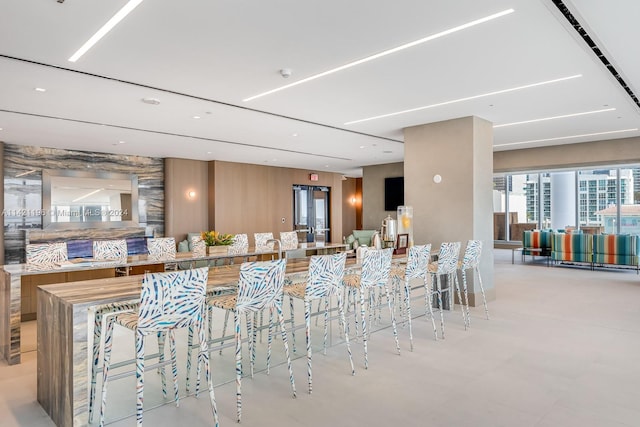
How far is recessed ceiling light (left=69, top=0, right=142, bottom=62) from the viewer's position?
289 cm

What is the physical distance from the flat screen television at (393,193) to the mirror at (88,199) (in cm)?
693

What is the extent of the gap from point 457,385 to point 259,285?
1.79m

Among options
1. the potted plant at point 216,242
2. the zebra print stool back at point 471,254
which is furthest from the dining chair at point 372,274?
the potted plant at point 216,242

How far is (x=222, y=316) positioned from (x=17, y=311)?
7.66 ft

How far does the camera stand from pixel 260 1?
2.83m

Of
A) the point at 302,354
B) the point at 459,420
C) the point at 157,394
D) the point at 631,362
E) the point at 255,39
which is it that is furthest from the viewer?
the point at 302,354

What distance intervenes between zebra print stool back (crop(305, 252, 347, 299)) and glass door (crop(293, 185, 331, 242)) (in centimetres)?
963

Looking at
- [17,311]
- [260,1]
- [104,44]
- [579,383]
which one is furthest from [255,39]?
[579,383]

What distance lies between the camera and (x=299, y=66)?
4086mm

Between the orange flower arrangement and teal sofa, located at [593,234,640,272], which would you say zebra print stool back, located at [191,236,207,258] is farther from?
teal sofa, located at [593,234,640,272]

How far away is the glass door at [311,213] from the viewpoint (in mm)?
13469

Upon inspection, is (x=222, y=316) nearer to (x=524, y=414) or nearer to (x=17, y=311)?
(x=17, y=311)

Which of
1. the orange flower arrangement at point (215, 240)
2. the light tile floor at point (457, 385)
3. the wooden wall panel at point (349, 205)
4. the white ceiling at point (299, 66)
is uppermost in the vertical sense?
the white ceiling at point (299, 66)

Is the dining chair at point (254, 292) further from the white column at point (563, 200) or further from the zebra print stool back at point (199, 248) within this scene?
the white column at point (563, 200)
